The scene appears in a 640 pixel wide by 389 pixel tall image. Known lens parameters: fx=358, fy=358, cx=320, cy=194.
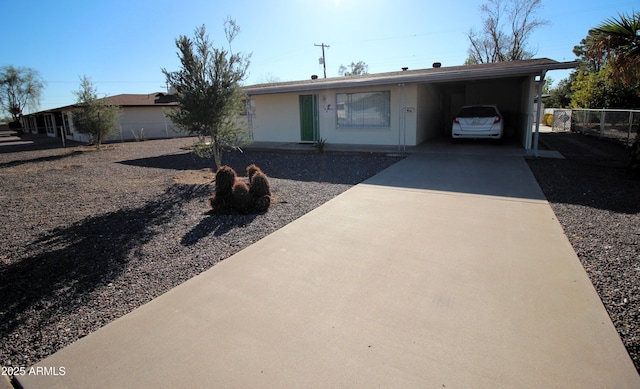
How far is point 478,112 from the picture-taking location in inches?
515

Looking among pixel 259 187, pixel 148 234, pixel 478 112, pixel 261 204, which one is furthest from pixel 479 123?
pixel 148 234

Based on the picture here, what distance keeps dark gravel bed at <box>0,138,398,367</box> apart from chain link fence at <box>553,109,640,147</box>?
1053 centimetres

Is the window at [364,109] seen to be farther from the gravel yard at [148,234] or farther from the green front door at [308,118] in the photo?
the gravel yard at [148,234]

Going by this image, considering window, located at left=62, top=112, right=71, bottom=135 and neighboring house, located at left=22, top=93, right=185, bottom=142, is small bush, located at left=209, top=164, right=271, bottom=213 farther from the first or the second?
window, located at left=62, top=112, right=71, bottom=135

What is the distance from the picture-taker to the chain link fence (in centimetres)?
1405

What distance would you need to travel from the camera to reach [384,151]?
506 inches

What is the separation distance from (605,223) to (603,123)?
14682 mm

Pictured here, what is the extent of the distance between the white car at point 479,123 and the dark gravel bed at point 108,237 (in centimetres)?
382

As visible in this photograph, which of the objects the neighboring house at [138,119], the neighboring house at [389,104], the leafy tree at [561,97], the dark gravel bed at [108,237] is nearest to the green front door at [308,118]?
the neighboring house at [389,104]

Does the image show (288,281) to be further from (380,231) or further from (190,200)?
(190,200)

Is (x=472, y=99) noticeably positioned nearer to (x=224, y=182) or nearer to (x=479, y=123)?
(x=479, y=123)

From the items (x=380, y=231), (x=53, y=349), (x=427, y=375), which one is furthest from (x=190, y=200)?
(x=427, y=375)

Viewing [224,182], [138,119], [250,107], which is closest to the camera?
[224,182]

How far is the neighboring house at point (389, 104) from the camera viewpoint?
12220mm
